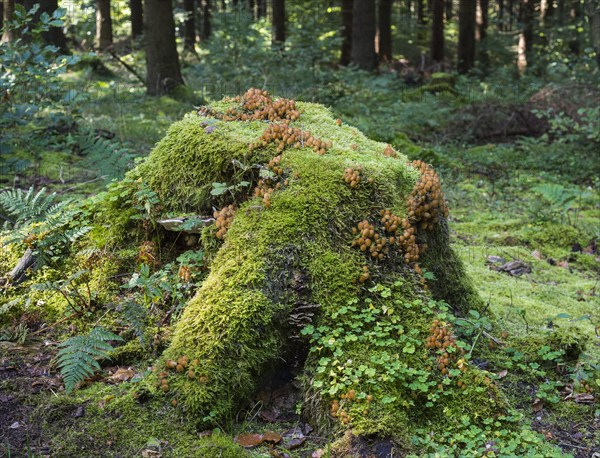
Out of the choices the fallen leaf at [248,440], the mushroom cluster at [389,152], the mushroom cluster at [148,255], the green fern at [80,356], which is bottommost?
the fallen leaf at [248,440]

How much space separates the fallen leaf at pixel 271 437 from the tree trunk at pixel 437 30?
907 inches

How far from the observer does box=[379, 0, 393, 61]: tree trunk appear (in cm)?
2313

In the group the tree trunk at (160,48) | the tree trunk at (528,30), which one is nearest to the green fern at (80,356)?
the tree trunk at (160,48)

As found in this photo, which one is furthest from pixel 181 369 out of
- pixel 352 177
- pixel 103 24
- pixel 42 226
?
pixel 103 24

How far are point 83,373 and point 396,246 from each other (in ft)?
7.28

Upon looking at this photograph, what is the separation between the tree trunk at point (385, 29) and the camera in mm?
23127

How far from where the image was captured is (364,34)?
63.8 feet

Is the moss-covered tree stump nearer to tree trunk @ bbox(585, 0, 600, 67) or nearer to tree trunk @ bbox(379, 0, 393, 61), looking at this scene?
tree trunk @ bbox(585, 0, 600, 67)

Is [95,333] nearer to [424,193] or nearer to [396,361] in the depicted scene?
[396,361]

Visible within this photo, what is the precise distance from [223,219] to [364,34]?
55.1 ft

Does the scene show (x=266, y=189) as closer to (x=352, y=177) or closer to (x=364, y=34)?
(x=352, y=177)

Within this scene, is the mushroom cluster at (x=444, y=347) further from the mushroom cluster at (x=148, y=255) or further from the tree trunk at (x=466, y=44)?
the tree trunk at (x=466, y=44)

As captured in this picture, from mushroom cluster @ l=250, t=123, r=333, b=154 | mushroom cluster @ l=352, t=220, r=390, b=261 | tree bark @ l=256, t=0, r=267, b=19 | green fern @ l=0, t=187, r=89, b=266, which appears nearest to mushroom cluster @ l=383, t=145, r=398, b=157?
mushroom cluster @ l=250, t=123, r=333, b=154

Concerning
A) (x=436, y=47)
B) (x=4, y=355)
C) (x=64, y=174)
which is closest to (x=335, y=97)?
(x=64, y=174)
